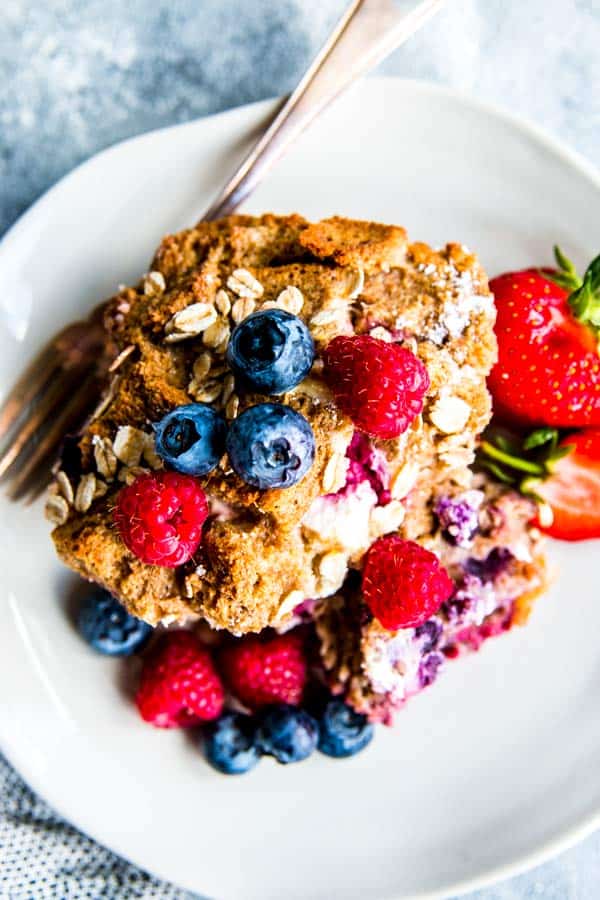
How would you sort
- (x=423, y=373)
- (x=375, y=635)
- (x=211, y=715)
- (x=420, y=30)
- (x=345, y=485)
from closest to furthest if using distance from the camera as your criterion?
(x=423, y=373) < (x=345, y=485) < (x=375, y=635) < (x=211, y=715) < (x=420, y=30)

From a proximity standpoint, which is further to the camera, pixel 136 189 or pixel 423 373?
pixel 136 189

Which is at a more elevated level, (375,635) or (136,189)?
(136,189)

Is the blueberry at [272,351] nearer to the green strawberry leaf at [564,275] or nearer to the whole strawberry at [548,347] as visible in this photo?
the whole strawberry at [548,347]

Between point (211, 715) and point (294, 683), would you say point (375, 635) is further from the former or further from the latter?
point (211, 715)

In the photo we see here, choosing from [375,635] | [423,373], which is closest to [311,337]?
[423,373]

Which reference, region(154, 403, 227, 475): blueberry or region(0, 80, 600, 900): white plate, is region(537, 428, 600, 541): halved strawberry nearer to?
region(0, 80, 600, 900): white plate

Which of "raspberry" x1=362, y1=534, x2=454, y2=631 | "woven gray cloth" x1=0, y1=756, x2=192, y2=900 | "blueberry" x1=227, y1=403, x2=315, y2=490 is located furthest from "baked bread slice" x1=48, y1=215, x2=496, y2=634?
"woven gray cloth" x1=0, y1=756, x2=192, y2=900

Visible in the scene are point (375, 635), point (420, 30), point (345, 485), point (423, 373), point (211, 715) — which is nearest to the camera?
point (423, 373)
